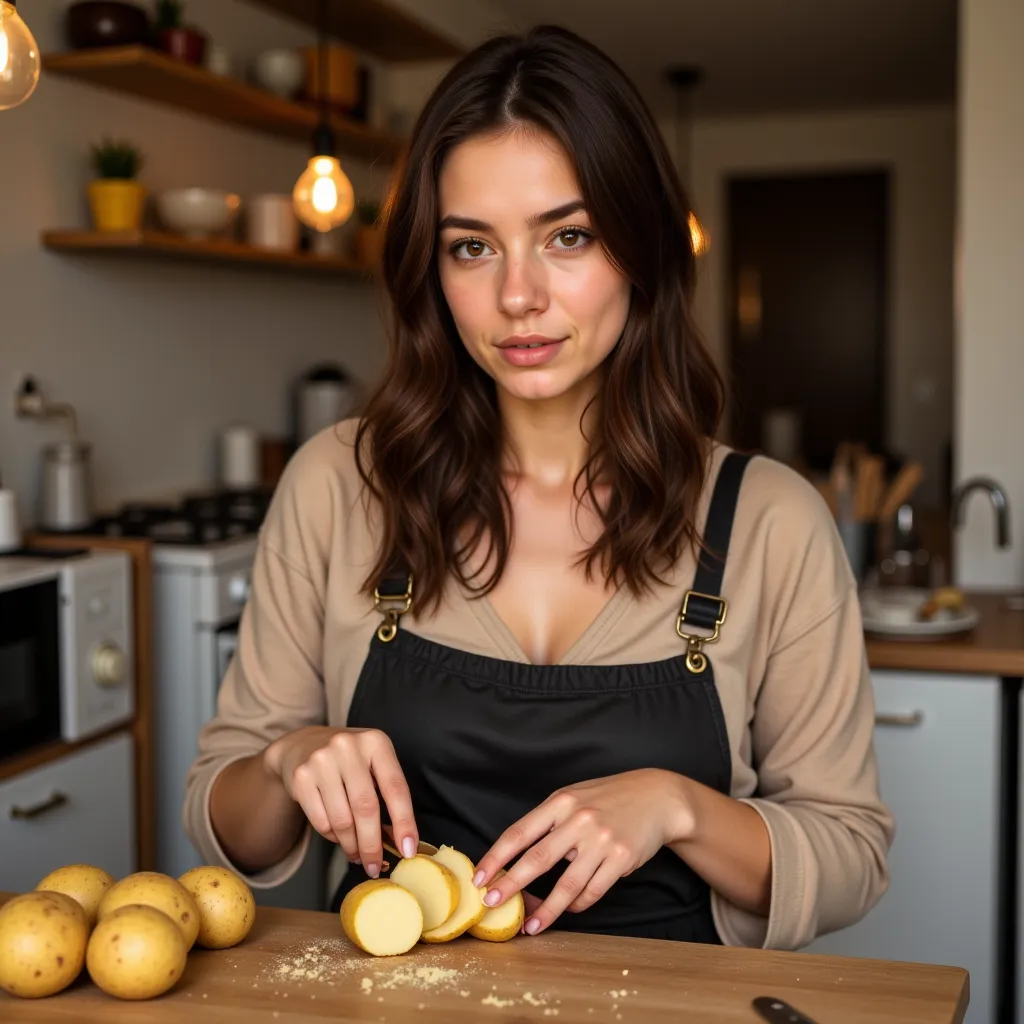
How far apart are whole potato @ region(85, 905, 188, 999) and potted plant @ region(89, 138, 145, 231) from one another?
2.15m

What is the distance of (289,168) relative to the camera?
12.8 ft

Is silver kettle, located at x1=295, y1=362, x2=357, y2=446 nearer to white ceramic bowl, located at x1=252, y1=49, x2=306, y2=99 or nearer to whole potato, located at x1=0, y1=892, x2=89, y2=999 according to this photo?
white ceramic bowl, located at x1=252, y1=49, x2=306, y2=99

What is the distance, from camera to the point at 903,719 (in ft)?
7.09

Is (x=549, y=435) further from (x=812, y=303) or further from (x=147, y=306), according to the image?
(x=812, y=303)

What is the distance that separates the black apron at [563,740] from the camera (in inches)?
49.0

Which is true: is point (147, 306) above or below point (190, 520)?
above

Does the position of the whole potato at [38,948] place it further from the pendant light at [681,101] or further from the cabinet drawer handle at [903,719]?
the pendant light at [681,101]

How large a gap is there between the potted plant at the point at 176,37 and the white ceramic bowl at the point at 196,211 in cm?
29

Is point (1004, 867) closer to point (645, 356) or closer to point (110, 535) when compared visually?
point (645, 356)

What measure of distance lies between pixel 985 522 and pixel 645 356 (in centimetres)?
189

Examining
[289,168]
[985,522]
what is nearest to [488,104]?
[985,522]

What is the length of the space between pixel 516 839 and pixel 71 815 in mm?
1490

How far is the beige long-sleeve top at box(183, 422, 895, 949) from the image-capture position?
1.25 m

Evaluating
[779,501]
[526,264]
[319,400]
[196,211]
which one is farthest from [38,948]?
[319,400]
